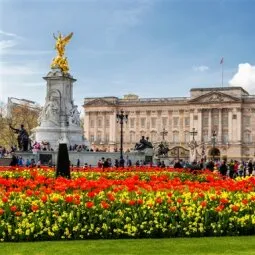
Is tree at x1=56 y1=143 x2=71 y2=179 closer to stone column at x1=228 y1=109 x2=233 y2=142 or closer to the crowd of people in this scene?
the crowd of people

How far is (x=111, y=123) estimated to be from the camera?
11694 cm

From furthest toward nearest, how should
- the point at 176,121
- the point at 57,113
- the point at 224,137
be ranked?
the point at 176,121, the point at 224,137, the point at 57,113

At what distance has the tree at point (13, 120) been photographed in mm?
80125

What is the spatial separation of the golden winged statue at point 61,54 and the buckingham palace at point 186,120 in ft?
199

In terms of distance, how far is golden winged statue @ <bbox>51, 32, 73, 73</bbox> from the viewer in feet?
152

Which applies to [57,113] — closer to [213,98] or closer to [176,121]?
[213,98]

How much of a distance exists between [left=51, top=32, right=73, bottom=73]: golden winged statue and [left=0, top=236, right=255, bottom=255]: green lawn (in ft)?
123

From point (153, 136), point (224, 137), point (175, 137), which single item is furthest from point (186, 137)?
point (224, 137)

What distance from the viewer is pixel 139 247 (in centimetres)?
911

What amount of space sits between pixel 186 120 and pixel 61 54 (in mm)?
69213

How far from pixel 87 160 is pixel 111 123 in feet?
246

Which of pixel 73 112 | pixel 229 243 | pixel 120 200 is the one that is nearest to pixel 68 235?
pixel 120 200

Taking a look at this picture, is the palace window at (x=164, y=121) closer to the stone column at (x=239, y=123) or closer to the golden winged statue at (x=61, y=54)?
the stone column at (x=239, y=123)

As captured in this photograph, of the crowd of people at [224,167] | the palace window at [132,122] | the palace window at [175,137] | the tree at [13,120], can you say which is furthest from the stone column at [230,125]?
the crowd of people at [224,167]
